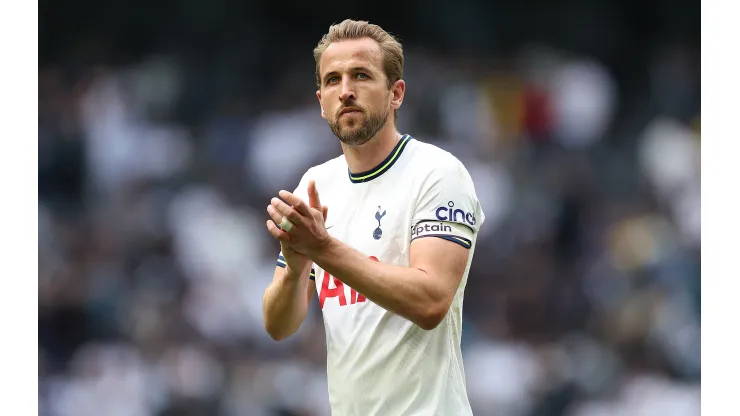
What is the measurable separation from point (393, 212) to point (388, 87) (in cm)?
53

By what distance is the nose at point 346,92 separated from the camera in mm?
3588

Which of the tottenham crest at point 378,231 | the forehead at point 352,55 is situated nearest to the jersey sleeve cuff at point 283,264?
the tottenham crest at point 378,231

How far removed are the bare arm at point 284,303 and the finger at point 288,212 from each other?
2.15 ft

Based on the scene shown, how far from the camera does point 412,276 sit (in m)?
3.28

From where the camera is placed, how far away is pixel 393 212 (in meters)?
3.60

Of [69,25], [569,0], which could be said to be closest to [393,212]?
→ [569,0]

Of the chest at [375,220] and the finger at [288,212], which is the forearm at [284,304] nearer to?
the chest at [375,220]

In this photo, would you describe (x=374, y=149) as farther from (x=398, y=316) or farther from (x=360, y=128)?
(x=398, y=316)

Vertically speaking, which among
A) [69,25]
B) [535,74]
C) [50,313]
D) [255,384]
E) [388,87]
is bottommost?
[255,384]

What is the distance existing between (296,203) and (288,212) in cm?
4

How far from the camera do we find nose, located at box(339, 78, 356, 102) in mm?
3588

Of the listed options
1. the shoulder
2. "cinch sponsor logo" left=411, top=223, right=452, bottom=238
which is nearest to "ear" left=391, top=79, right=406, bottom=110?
the shoulder

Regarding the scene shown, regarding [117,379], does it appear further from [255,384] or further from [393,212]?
[393,212]

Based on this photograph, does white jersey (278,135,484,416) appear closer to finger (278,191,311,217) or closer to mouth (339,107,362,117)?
mouth (339,107,362,117)
